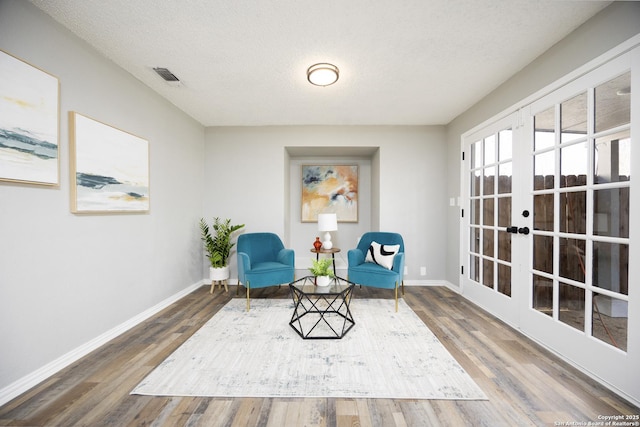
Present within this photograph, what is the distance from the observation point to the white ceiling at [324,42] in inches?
71.6

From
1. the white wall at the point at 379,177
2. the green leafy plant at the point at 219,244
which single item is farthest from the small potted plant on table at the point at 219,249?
the white wall at the point at 379,177

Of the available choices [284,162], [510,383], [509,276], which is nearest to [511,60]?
[509,276]

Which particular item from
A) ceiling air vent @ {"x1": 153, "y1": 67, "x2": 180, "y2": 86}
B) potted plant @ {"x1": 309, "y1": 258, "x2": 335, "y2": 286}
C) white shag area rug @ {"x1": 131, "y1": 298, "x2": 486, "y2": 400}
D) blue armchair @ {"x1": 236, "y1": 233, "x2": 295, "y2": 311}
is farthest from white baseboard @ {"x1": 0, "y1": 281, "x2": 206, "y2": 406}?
ceiling air vent @ {"x1": 153, "y1": 67, "x2": 180, "y2": 86}

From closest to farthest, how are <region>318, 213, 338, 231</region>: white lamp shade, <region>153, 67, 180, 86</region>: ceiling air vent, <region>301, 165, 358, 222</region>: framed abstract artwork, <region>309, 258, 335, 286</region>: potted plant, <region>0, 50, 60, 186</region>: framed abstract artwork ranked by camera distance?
1. <region>0, 50, 60, 186</region>: framed abstract artwork
2. <region>153, 67, 180, 86</region>: ceiling air vent
3. <region>309, 258, 335, 286</region>: potted plant
4. <region>318, 213, 338, 231</region>: white lamp shade
5. <region>301, 165, 358, 222</region>: framed abstract artwork

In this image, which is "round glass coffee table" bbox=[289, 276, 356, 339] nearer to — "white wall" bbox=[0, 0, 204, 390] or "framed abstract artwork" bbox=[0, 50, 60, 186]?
"white wall" bbox=[0, 0, 204, 390]

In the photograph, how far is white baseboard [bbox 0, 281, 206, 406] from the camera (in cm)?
164

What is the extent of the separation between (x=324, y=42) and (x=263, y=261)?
2801 mm

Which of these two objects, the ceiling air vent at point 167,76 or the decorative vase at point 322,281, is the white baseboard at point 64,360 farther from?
the ceiling air vent at point 167,76

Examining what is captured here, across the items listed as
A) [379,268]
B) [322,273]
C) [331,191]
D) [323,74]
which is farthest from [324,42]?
[331,191]

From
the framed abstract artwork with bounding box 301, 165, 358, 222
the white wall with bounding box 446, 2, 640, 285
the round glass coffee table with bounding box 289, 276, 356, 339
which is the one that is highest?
the white wall with bounding box 446, 2, 640, 285

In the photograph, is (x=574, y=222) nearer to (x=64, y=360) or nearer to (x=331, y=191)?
(x=331, y=191)

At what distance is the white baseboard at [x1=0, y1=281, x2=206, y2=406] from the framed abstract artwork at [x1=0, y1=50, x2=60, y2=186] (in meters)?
1.29

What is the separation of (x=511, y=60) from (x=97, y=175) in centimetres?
384

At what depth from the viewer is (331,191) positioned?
4918mm
